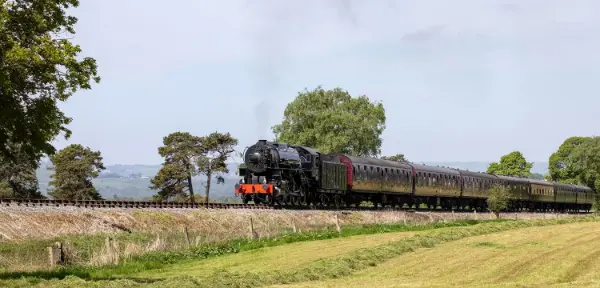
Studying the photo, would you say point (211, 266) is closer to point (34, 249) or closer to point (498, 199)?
point (34, 249)

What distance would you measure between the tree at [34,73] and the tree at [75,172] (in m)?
64.4

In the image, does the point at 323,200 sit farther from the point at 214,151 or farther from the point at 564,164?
the point at 564,164

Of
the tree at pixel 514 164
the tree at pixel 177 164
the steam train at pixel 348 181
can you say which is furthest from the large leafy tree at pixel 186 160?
the tree at pixel 514 164

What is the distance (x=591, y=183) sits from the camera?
142000 mm

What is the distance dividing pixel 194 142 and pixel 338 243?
71452 mm

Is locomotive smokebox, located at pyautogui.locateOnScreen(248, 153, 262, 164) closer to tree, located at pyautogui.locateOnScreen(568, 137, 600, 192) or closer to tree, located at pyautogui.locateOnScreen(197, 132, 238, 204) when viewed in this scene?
tree, located at pyautogui.locateOnScreen(197, 132, 238, 204)

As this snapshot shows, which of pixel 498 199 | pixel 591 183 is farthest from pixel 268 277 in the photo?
pixel 591 183

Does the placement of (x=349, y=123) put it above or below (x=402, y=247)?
above

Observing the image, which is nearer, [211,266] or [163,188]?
[211,266]

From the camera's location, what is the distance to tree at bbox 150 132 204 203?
103812 millimetres

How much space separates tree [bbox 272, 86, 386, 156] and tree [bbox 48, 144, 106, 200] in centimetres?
2641

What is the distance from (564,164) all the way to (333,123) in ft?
267

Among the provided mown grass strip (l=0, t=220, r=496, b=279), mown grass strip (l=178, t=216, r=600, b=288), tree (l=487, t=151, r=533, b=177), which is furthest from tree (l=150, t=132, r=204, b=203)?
tree (l=487, t=151, r=533, b=177)

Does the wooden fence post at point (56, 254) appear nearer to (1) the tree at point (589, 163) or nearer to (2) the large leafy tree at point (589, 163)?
(2) the large leafy tree at point (589, 163)
